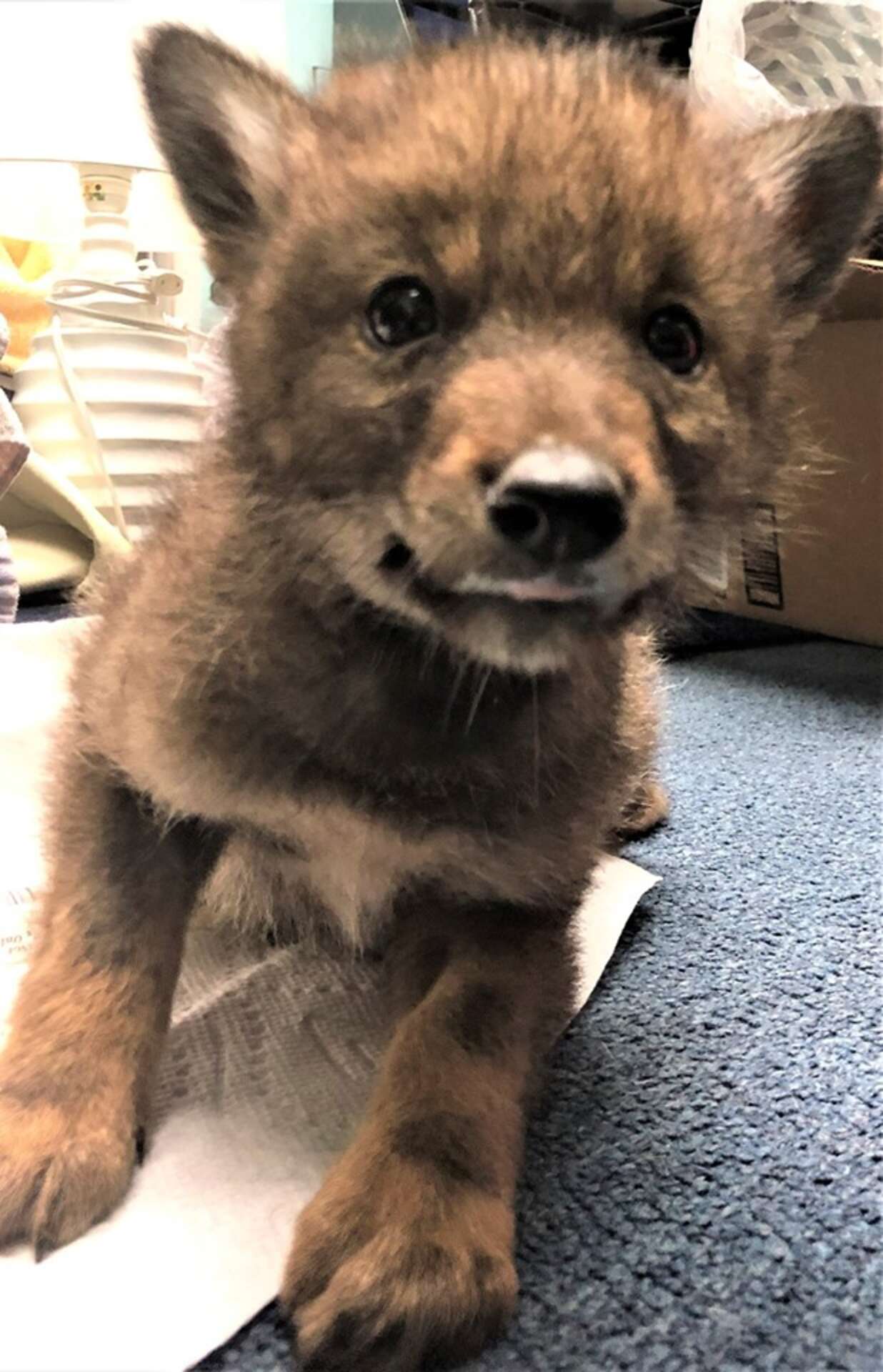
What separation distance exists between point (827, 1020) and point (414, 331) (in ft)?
2.75

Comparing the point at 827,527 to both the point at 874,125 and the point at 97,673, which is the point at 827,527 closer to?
the point at 874,125

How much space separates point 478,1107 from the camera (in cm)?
91

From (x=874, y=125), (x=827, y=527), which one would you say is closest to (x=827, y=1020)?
(x=874, y=125)

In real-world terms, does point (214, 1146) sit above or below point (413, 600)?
below

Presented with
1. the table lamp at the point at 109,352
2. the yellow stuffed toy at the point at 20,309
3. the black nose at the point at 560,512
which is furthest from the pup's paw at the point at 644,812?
the yellow stuffed toy at the point at 20,309

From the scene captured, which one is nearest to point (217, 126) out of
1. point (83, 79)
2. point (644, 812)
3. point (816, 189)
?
point (816, 189)

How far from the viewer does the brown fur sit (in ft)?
2.64

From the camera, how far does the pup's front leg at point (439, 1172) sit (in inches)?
30.4

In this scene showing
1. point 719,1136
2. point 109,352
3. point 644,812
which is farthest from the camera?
point 109,352

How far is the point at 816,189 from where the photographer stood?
1.12 m

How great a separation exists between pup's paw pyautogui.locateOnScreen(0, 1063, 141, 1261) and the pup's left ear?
0.89m

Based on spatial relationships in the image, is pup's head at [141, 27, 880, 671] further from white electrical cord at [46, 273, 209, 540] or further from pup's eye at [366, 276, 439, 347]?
white electrical cord at [46, 273, 209, 540]

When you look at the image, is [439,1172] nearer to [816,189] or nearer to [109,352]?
[816,189]

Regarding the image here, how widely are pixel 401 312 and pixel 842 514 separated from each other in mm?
2167
